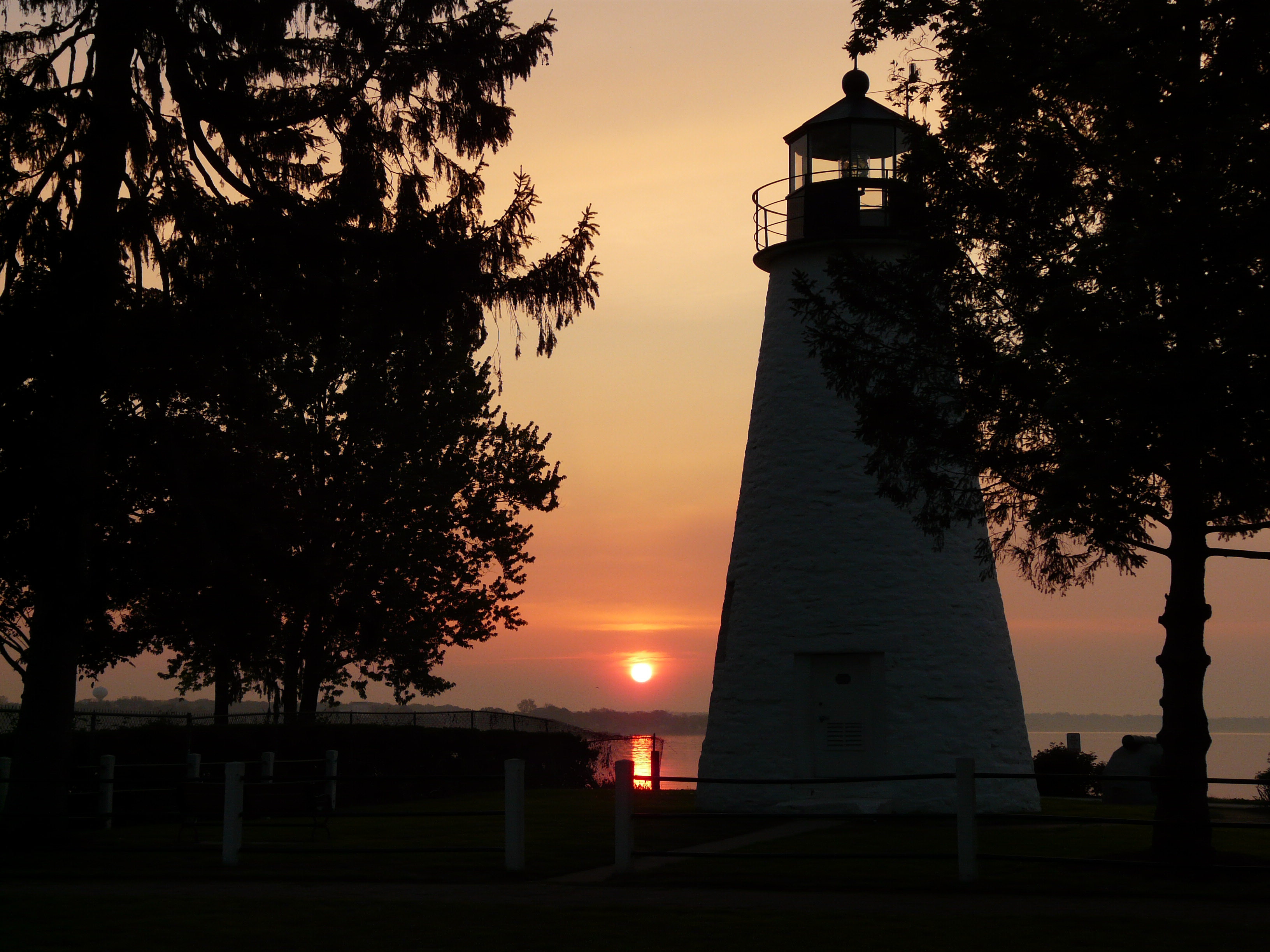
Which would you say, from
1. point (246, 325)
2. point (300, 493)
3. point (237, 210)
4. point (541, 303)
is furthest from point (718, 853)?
point (300, 493)

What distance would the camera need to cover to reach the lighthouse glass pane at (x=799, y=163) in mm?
23625

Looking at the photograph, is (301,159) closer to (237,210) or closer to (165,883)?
(237,210)

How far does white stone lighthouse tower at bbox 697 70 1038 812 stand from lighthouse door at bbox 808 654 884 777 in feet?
0.07

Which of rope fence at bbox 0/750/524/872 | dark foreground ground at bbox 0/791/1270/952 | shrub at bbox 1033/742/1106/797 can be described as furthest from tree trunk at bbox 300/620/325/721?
shrub at bbox 1033/742/1106/797

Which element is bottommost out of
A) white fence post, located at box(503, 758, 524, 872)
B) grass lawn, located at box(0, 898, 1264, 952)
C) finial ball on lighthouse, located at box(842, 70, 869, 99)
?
grass lawn, located at box(0, 898, 1264, 952)

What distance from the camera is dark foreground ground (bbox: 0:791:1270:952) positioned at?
9.27 meters

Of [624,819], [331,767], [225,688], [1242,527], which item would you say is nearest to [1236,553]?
[1242,527]

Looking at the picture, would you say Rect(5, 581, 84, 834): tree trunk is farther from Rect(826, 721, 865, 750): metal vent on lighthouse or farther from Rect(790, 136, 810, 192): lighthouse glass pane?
Rect(790, 136, 810, 192): lighthouse glass pane

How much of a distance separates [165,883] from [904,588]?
12.6m

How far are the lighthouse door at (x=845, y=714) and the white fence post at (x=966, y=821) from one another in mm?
8628

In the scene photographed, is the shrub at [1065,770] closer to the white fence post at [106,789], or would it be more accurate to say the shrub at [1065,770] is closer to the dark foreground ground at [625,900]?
the dark foreground ground at [625,900]

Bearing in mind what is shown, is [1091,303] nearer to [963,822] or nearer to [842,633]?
[963,822]

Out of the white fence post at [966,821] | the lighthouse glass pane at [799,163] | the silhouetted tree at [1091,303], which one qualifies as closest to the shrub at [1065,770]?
the silhouetted tree at [1091,303]

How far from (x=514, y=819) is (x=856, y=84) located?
1653cm
